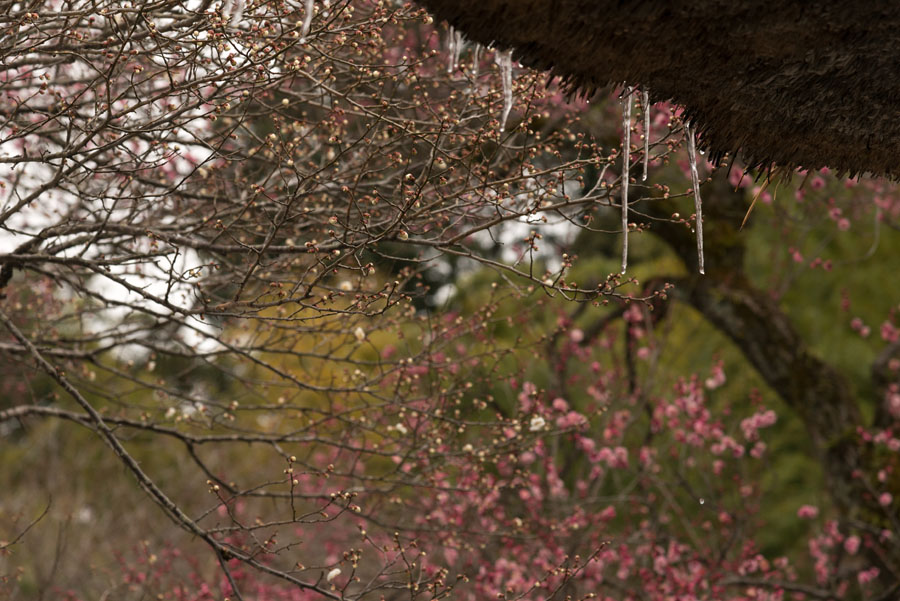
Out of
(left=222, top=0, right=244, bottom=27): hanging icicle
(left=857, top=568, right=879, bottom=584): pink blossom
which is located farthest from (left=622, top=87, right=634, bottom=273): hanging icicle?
(left=857, top=568, right=879, bottom=584): pink blossom

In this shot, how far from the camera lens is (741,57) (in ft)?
9.65

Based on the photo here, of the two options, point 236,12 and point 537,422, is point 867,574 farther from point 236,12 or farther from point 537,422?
point 236,12

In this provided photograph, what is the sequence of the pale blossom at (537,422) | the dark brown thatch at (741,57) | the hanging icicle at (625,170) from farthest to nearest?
the pale blossom at (537,422) < the hanging icicle at (625,170) < the dark brown thatch at (741,57)

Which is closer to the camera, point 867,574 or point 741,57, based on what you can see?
point 741,57

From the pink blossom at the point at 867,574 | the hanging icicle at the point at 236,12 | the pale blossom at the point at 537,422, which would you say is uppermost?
the hanging icicle at the point at 236,12

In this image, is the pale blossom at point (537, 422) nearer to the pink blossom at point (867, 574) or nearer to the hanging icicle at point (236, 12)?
the hanging icicle at point (236, 12)

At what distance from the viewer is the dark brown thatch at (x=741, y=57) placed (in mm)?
2666

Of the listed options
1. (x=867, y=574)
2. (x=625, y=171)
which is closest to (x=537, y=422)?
(x=625, y=171)

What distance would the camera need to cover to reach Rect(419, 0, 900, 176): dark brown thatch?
267cm

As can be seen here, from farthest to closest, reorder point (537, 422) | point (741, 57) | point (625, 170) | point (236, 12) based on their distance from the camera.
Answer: point (537, 422), point (625, 170), point (236, 12), point (741, 57)

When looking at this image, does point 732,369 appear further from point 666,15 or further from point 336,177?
point 666,15

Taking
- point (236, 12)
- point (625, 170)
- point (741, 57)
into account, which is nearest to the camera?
point (741, 57)

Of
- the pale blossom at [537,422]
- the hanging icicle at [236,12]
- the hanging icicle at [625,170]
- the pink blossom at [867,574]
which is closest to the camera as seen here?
the hanging icicle at [236,12]

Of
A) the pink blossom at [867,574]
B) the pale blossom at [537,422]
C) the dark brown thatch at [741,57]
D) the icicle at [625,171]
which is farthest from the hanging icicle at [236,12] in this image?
the pink blossom at [867,574]
